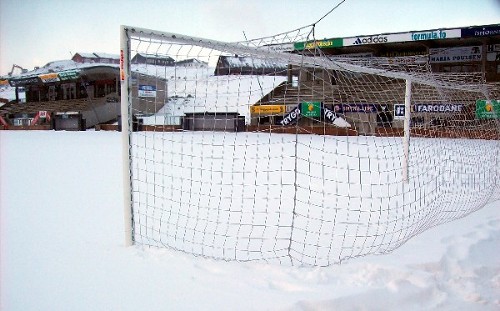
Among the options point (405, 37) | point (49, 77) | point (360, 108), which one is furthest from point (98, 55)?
point (360, 108)

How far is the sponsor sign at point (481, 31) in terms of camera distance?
15.8 metres

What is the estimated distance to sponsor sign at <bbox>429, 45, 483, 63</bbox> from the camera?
59.8 ft

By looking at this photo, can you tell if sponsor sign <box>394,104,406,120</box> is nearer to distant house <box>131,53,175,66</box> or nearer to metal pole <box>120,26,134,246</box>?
distant house <box>131,53,175,66</box>

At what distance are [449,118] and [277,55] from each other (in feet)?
38.9

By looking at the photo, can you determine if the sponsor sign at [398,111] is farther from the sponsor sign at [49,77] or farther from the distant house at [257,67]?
the sponsor sign at [49,77]

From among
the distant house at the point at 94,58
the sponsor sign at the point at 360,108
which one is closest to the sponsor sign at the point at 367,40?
the sponsor sign at the point at 360,108

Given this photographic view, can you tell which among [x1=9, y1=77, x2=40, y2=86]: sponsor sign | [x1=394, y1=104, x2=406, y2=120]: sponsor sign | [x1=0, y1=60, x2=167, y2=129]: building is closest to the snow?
[x1=394, y1=104, x2=406, y2=120]: sponsor sign

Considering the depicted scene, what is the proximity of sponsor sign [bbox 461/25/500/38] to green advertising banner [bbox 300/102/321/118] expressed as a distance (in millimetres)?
7610

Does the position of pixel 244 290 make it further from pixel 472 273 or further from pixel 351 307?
pixel 472 273

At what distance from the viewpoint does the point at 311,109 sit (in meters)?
18.1

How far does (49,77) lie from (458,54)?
95.2 ft

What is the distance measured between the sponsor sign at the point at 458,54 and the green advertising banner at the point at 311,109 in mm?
6610

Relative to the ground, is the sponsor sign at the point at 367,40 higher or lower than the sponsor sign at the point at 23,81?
higher

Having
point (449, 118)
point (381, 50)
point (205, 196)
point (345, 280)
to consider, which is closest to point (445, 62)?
point (381, 50)
